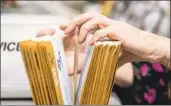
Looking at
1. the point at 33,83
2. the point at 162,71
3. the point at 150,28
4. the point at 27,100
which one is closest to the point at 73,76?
the point at 33,83

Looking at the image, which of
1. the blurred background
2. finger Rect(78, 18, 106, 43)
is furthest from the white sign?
finger Rect(78, 18, 106, 43)

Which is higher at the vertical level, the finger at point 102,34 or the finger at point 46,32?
the finger at point 102,34

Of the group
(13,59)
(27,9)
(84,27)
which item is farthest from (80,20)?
(27,9)

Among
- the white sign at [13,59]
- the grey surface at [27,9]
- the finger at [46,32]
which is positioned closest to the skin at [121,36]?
the finger at [46,32]

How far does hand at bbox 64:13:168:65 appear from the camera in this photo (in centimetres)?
64

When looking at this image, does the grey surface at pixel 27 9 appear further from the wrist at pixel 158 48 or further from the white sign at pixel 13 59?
the wrist at pixel 158 48

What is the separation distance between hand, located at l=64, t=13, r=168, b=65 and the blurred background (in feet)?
0.86

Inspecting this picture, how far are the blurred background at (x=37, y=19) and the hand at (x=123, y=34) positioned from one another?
263 mm

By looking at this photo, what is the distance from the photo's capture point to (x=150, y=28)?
128 cm

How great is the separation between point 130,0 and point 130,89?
424 mm

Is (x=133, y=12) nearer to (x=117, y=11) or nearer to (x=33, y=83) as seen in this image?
(x=117, y=11)

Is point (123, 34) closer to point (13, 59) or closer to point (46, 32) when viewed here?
point (46, 32)

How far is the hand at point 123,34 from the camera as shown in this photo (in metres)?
0.64

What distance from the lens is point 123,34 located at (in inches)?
25.1
